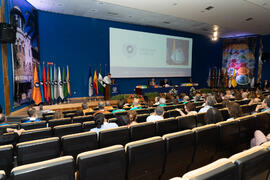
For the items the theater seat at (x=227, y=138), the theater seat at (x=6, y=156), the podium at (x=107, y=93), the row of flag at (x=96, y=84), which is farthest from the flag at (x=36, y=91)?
the theater seat at (x=227, y=138)

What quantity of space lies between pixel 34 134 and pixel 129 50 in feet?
29.8

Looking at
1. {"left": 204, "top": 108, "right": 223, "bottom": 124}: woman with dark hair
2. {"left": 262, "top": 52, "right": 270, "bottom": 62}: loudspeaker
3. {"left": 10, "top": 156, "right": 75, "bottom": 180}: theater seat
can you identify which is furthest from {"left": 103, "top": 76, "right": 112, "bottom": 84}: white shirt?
{"left": 262, "top": 52, "right": 270, "bottom": 62}: loudspeaker

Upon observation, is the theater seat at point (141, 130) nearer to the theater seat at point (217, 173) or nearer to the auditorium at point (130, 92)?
the auditorium at point (130, 92)

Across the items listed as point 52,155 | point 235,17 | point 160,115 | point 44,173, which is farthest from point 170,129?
point 235,17

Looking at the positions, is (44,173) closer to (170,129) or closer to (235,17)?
(170,129)

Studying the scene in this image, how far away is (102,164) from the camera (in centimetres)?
151

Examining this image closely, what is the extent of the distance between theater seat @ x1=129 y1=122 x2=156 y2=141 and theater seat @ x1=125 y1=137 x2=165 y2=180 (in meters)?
0.77

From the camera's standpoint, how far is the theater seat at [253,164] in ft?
3.90

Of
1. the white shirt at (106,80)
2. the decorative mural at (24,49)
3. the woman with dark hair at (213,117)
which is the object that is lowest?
the woman with dark hair at (213,117)

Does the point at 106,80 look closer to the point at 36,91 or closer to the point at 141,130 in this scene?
the point at 36,91

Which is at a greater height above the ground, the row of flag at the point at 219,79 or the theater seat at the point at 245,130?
the row of flag at the point at 219,79

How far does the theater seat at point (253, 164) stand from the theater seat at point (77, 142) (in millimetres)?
1606

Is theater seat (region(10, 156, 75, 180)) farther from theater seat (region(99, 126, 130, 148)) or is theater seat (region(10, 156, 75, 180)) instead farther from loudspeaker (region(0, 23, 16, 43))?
loudspeaker (region(0, 23, 16, 43))

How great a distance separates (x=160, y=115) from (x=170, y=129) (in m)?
0.48
